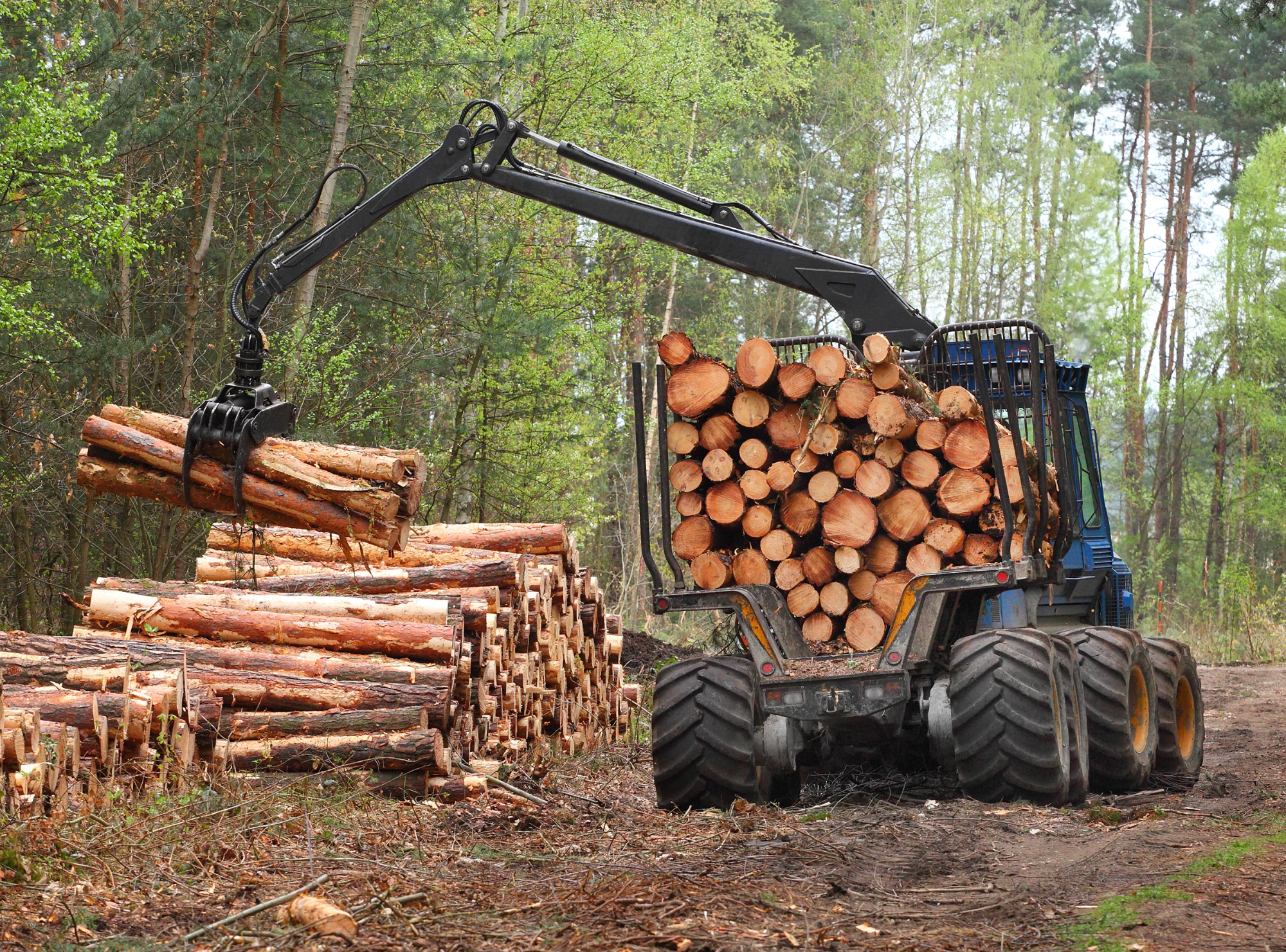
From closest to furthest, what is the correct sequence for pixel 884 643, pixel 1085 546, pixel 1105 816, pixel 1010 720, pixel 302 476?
1. pixel 302 476
2. pixel 1105 816
3. pixel 1010 720
4. pixel 884 643
5. pixel 1085 546

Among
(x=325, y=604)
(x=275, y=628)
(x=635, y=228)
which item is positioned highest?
(x=635, y=228)

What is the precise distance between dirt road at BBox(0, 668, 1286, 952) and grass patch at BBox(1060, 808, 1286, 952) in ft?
0.05

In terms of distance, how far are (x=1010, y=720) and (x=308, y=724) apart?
12.9 ft

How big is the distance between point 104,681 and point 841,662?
158 inches

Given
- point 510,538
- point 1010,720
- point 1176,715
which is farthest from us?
point 510,538

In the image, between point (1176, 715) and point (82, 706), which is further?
point (1176, 715)

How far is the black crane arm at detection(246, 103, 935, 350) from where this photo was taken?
7.70 metres

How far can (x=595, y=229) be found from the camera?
2170 centimetres

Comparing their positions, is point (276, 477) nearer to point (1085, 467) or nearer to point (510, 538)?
point (510, 538)

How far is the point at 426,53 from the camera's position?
53.4 ft

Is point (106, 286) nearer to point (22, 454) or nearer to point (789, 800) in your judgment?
point (22, 454)

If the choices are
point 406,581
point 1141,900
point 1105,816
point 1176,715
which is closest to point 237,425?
point 406,581

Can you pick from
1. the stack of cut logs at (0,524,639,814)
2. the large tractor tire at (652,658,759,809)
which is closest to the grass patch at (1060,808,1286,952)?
the large tractor tire at (652,658,759,809)

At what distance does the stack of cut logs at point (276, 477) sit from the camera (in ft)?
19.1
